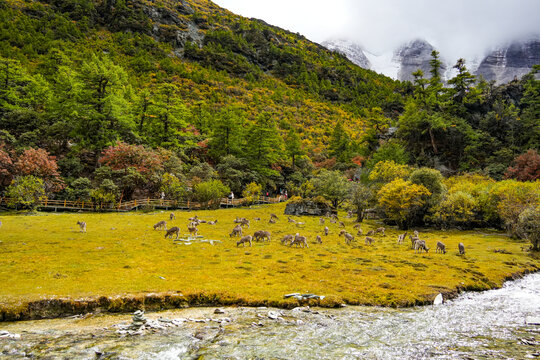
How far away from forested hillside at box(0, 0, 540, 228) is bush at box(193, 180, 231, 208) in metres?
0.28

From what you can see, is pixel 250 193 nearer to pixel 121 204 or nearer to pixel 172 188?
pixel 172 188

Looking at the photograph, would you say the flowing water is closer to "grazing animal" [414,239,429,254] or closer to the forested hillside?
"grazing animal" [414,239,429,254]

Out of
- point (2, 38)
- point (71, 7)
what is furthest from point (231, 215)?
point (71, 7)

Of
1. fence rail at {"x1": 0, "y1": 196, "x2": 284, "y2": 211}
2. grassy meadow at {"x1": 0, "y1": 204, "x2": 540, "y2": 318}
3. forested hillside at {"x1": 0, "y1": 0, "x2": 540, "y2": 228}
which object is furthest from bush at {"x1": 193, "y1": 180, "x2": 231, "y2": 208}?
grassy meadow at {"x1": 0, "y1": 204, "x2": 540, "y2": 318}

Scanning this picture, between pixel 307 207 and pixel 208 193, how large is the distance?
1702 centimetres

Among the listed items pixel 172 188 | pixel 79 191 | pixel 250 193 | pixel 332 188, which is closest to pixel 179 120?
pixel 172 188

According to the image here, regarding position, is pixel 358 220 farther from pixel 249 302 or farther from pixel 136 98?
pixel 136 98

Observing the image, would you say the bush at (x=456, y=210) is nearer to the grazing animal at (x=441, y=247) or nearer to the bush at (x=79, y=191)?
the grazing animal at (x=441, y=247)

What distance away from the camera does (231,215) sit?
133ft

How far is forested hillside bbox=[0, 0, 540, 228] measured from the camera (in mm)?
45444

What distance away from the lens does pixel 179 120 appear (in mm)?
59031

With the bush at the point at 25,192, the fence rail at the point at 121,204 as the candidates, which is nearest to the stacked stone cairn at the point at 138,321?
the bush at the point at 25,192

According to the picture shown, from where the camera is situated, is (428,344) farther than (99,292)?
No

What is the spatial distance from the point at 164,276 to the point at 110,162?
3812 centimetres
